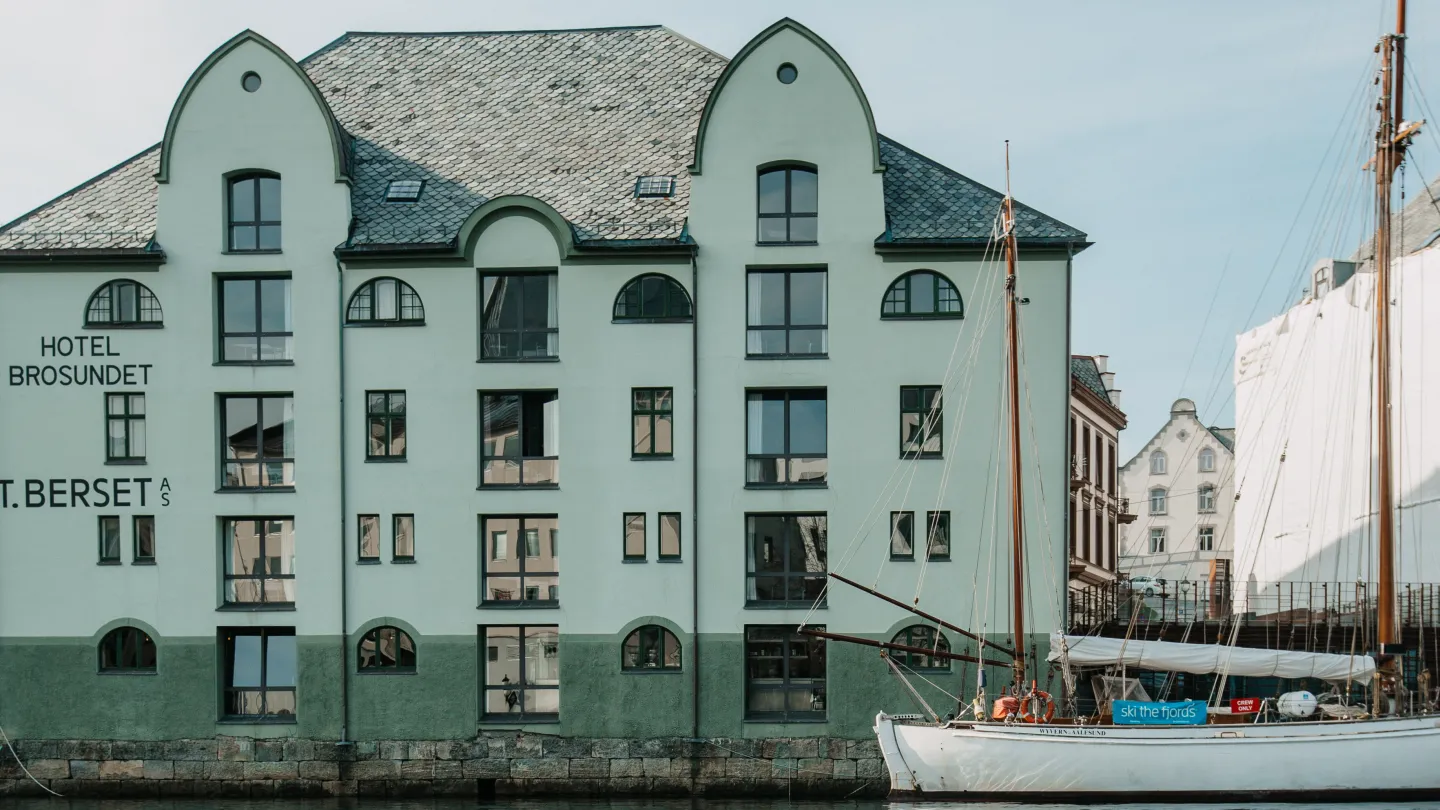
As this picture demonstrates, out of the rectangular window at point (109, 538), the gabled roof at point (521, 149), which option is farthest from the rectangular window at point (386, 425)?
the rectangular window at point (109, 538)

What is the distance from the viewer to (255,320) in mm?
38938

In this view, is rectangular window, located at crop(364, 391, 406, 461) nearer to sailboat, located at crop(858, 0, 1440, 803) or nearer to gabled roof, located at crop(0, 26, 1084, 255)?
gabled roof, located at crop(0, 26, 1084, 255)

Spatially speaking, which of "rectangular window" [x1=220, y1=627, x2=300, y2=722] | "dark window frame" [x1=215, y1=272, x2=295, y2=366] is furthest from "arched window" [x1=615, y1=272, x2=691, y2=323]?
"rectangular window" [x1=220, y1=627, x2=300, y2=722]

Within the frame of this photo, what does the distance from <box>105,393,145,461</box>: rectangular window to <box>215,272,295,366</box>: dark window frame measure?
2329 mm

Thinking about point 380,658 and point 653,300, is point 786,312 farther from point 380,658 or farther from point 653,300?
point 380,658

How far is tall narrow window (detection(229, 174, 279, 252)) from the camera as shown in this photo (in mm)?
38969

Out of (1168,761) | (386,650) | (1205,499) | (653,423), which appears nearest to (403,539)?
(386,650)

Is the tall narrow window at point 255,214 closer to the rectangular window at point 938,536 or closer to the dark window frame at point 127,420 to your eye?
the dark window frame at point 127,420

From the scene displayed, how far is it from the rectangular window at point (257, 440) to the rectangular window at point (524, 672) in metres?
6.39

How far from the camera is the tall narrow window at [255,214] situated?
128ft

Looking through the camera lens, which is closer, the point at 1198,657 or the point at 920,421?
the point at 1198,657

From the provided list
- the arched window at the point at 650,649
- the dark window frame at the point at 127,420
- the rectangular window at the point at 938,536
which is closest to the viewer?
the rectangular window at the point at 938,536

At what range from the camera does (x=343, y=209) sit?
1523 inches

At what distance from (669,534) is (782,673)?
418cm
